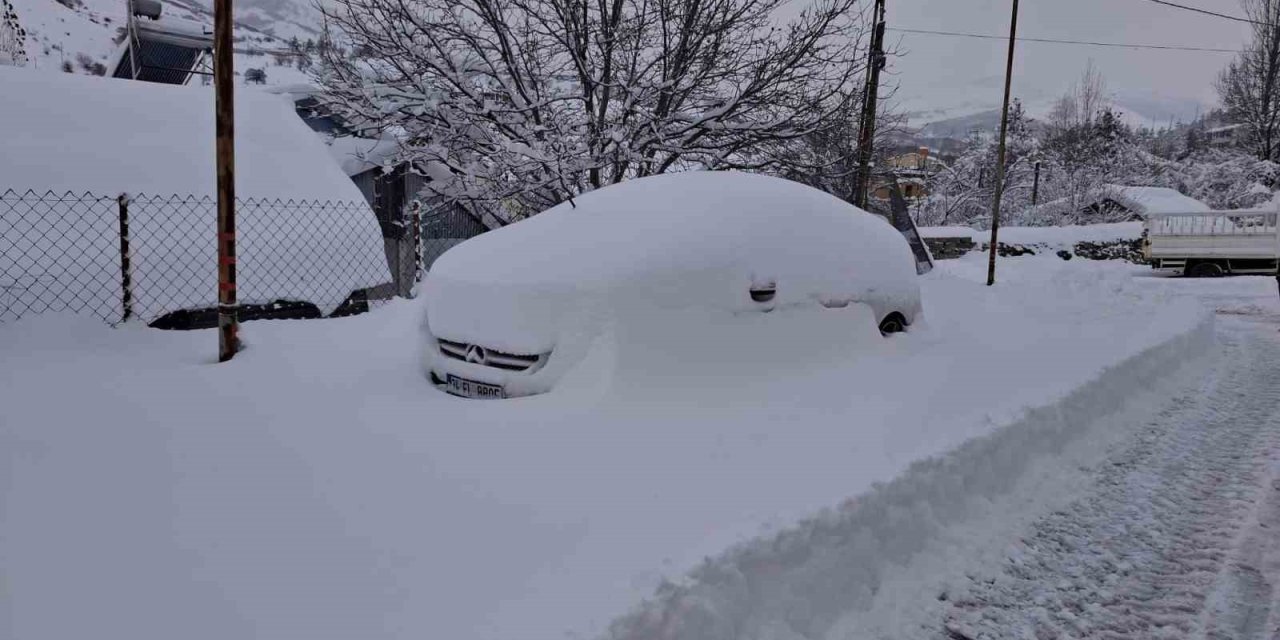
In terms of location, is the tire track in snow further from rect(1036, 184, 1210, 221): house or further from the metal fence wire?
rect(1036, 184, 1210, 221): house

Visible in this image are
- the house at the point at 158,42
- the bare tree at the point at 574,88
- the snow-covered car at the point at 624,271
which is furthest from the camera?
the house at the point at 158,42

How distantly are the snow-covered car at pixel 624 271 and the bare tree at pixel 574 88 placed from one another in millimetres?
4474

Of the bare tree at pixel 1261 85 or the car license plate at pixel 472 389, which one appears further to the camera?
the bare tree at pixel 1261 85

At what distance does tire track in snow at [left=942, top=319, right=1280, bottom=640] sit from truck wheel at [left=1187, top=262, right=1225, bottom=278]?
1686 cm

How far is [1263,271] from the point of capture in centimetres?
1775

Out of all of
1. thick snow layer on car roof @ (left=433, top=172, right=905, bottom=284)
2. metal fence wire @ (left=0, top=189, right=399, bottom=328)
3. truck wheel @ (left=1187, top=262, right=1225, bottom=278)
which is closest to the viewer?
thick snow layer on car roof @ (left=433, top=172, right=905, bottom=284)

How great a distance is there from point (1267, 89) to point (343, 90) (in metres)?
38.7

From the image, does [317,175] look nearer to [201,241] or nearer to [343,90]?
[201,241]

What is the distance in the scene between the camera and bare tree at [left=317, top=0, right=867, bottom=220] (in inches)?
Answer: 357

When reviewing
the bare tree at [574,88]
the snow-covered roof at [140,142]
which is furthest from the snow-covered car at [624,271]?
the bare tree at [574,88]

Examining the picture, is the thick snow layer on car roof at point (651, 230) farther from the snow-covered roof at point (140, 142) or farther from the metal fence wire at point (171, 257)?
the snow-covered roof at point (140, 142)

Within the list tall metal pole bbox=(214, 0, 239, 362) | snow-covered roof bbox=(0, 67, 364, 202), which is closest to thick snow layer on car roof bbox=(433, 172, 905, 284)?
tall metal pole bbox=(214, 0, 239, 362)

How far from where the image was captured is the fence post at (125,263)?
4848 mm

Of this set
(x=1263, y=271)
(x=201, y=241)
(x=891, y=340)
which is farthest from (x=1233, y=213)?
(x=201, y=241)
